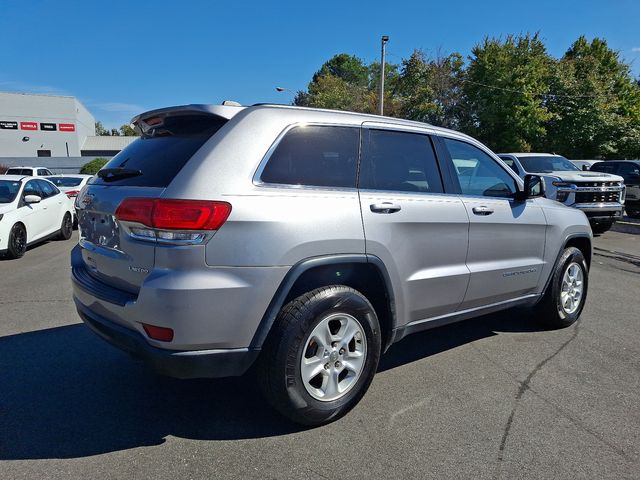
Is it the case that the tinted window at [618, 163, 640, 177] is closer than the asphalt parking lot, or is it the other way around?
the asphalt parking lot

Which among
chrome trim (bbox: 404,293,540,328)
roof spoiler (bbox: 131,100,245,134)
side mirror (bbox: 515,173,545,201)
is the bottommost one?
chrome trim (bbox: 404,293,540,328)

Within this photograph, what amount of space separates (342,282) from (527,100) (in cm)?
2775

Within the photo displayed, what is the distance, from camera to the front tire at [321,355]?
8.77ft

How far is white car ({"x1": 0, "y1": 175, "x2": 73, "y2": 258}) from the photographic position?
27.2 feet

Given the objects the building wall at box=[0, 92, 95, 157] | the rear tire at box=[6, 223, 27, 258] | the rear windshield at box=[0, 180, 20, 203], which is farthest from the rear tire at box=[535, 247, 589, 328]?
the building wall at box=[0, 92, 95, 157]

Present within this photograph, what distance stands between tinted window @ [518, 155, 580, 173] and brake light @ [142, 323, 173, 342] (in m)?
11.0

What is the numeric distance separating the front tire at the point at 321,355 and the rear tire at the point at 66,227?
9.57 metres

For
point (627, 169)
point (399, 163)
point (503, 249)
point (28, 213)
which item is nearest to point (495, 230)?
point (503, 249)

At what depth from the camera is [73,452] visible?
263 cm

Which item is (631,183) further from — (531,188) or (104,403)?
(104,403)

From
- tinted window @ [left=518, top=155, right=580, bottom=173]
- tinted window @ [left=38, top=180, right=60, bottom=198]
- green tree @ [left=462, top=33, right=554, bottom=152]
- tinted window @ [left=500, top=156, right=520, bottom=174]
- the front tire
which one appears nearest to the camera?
the front tire

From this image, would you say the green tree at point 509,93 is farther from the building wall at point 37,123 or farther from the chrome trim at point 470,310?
the building wall at point 37,123

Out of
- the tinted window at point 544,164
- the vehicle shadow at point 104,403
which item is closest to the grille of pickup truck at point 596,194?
the tinted window at point 544,164

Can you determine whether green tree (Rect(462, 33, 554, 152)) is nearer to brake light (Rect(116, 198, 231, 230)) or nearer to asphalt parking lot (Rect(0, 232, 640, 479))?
asphalt parking lot (Rect(0, 232, 640, 479))
